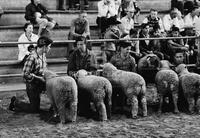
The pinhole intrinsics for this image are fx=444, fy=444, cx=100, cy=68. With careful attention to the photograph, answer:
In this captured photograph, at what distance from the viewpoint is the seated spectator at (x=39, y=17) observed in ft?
41.7

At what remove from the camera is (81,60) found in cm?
919

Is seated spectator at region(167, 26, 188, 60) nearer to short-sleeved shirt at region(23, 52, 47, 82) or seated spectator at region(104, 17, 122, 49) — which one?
seated spectator at region(104, 17, 122, 49)

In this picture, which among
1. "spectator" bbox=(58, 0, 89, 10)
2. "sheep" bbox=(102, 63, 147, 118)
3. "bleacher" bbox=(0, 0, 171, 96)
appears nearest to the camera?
"sheep" bbox=(102, 63, 147, 118)

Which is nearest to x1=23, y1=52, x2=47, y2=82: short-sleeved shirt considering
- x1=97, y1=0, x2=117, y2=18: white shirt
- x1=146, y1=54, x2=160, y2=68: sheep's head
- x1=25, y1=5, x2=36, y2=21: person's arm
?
x1=146, y1=54, x2=160, y2=68: sheep's head

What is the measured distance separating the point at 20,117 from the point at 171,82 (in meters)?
3.14

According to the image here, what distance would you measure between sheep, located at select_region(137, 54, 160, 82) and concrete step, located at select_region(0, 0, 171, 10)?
21.3 feet

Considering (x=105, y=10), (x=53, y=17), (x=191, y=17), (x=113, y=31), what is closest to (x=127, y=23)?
(x=105, y=10)

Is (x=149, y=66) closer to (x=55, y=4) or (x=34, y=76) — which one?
(x=34, y=76)

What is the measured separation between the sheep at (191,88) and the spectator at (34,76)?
2.85 metres

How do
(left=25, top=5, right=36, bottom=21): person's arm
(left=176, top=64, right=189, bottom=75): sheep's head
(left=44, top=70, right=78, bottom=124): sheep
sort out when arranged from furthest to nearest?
(left=25, top=5, right=36, bottom=21): person's arm, (left=176, top=64, right=189, bottom=75): sheep's head, (left=44, top=70, right=78, bottom=124): sheep

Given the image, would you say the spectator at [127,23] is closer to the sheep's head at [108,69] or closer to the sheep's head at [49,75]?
the sheep's head at [108,69]

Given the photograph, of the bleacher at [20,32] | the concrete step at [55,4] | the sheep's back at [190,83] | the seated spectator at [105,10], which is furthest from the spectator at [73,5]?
the sheep's back at [190,83]

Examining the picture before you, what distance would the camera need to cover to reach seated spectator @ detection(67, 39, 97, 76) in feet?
30.1

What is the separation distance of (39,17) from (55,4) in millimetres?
2921
